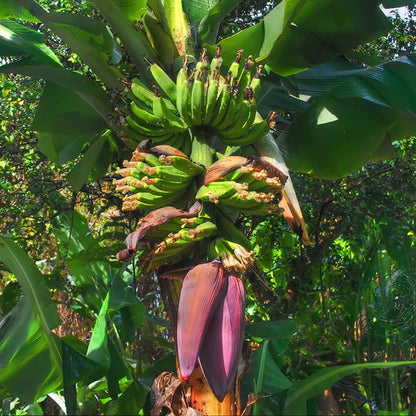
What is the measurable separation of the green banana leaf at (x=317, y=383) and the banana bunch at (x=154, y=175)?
92cm

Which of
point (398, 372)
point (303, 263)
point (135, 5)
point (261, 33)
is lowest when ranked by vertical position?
point (398, 372)

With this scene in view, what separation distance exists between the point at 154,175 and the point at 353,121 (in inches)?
31.8

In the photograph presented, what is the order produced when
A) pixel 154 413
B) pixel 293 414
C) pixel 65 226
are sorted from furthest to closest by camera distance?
pixel 65 226, pixel 293 414, pixel 154 413

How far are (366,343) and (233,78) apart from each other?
2028 millimetres

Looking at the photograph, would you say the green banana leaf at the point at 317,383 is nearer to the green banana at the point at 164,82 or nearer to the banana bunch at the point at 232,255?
the banana bunch at the point at 232,255

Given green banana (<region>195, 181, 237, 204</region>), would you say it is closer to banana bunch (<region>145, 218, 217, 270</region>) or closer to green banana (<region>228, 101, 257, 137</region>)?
banana bunch (<region>145, 218, 217, 270</region>)

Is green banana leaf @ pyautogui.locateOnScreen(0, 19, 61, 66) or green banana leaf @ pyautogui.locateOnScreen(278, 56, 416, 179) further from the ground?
green banana leaf @ pyautogui.locateOnScreen(0, 19, 61, 66)

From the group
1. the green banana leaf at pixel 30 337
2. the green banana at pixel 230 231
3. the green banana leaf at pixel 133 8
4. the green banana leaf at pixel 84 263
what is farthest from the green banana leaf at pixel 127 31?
the green banana leaf at pixel 84 263

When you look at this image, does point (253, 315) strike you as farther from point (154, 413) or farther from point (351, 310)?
point (154, 413)

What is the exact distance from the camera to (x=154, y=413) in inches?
53.6

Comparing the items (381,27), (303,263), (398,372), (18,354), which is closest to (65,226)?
(18,354)

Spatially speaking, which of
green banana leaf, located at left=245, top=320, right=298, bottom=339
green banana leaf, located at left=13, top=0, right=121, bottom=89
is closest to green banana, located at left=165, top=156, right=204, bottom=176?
green banana leaf, located at left=13, top=0, right=121, bottom=89

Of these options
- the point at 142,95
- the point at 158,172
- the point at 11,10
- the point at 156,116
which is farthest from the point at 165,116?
the point at 11,10

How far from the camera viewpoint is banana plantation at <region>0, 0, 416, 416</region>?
A: 1.35 meters
